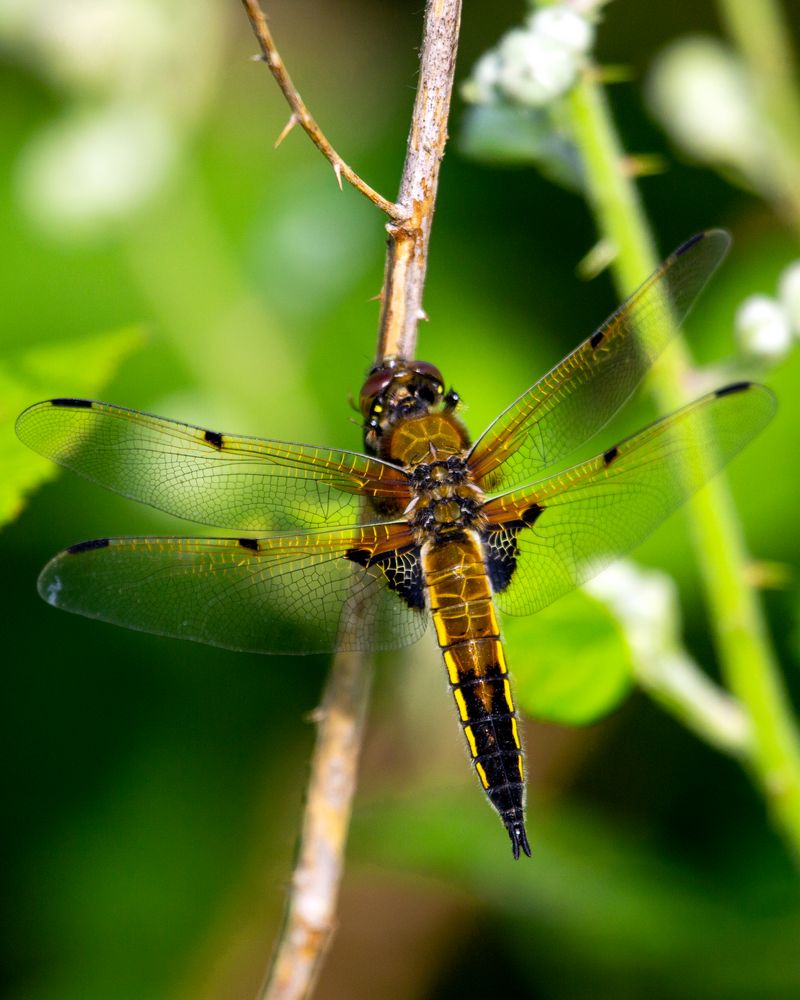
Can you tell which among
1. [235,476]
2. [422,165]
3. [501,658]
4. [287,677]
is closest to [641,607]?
[501,658]

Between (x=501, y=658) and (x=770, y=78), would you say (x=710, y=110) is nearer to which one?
(x=770, y=78)

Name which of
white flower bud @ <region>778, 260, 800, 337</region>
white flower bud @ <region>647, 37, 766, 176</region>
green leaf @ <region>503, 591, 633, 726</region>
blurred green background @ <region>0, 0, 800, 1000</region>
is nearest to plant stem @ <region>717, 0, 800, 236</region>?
white flower bud @ <region>647, 37, 766, 176</region>

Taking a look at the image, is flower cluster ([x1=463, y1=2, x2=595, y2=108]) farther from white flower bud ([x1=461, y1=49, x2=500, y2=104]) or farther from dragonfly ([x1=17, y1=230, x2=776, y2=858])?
dragonfly ([x1=17, y1=230, x2=776, y2=858])

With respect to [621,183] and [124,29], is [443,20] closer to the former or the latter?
[621,183]

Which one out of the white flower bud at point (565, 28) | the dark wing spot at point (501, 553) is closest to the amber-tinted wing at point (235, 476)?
the dark wing spot at point (501, 553)

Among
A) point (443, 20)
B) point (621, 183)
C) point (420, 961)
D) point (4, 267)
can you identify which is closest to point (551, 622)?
point (621, 183)
